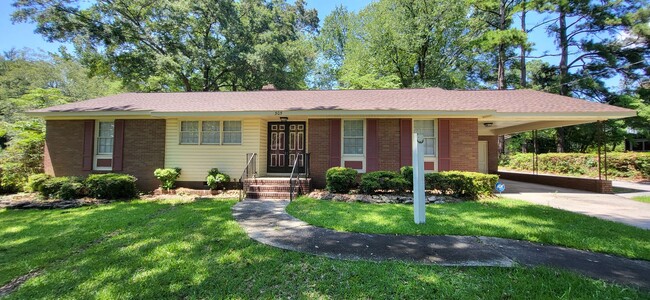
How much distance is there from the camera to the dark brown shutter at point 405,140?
32.1 ft

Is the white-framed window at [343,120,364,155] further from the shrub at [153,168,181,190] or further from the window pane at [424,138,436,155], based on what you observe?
the shrub at [153,168,181,190]

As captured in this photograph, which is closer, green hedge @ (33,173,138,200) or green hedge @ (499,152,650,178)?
green hedge @ (33,173,138,200)

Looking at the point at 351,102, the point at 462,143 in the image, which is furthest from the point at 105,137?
the point at 462,143

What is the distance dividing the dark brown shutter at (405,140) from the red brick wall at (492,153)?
7524mm

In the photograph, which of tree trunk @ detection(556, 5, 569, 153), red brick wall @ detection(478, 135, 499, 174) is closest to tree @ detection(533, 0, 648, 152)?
tree trunk @ detection(556, 5, 569, 153)

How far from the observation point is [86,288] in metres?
3.09

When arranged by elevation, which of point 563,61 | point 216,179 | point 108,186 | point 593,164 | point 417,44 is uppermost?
point 417,44

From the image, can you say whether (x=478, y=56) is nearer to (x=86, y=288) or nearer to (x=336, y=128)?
(x=336, y=128)

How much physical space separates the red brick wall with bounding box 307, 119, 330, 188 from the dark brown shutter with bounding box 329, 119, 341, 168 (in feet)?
0.37

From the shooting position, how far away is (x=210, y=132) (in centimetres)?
1059

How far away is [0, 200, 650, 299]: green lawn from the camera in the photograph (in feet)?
9.55

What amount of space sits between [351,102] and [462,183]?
4977 millimetres

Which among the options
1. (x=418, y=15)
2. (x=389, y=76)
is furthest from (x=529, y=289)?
(x=418, y=15)

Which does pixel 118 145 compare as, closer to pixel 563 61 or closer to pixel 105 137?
pixel 105 137
